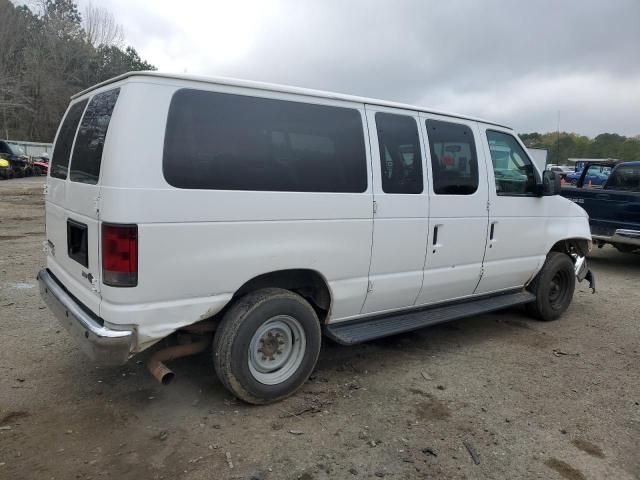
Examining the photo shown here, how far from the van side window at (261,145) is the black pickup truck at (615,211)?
6717 millimetres

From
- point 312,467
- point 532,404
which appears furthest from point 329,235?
point 532,404

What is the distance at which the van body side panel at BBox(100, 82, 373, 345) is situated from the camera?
2.88 meters

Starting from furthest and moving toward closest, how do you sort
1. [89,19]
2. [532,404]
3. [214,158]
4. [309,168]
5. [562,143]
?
[562,143]
[89,19]
[532,404]
[309,168]
[214,158]

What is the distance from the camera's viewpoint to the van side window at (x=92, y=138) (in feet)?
10.2

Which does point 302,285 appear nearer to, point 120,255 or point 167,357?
point 167,357

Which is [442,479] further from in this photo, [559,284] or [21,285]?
[21,285]

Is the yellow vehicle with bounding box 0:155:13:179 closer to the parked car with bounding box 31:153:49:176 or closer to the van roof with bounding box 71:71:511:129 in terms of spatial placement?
the parked car with bounding box 31:153:49:176

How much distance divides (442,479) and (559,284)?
3.94 meters

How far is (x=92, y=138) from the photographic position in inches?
130

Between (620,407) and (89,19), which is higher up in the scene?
(89,19)

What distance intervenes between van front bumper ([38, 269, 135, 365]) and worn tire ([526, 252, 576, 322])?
4485mm

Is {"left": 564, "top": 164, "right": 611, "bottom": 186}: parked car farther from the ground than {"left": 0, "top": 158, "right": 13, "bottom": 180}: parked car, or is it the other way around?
{"left": 564, "top": 164, "right": 611, "bottom": 186}: parked car

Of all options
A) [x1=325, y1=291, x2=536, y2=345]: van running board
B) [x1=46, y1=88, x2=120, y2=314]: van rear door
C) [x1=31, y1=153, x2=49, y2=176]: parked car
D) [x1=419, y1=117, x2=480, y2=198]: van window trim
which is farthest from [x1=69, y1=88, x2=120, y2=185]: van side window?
[x1=31, y1=153, x2=49, y2=176]: parked car

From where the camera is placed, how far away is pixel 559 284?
237 inches
